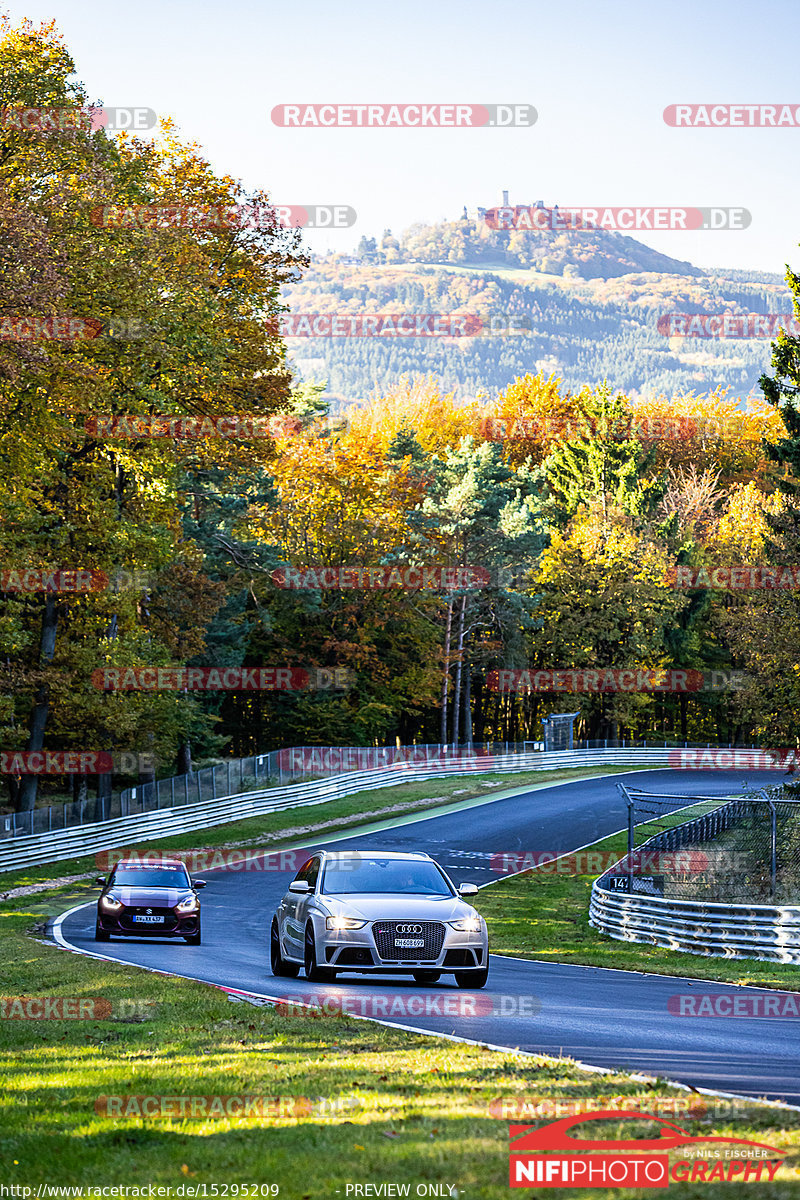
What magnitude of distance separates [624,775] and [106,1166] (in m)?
56.0

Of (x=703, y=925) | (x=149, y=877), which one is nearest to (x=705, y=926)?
(x=703, y=925)

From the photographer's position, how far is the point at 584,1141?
20.8 feet

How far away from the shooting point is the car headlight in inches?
567

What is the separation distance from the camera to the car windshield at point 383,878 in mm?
15000

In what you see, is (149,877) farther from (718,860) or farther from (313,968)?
(718,860)

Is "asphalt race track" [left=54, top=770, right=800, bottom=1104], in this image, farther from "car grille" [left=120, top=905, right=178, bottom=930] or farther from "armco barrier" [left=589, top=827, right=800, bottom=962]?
"armco barrier" [left=589, top=827, right=800, bottom=962]

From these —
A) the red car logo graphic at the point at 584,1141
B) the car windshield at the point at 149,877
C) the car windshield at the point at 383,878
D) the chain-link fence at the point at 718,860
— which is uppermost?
the red car logo graphic at the point at 584,1141


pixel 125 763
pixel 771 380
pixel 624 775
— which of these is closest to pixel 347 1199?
pixel 771 380

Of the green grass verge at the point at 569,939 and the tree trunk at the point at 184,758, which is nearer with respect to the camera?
the green grass verge at the point at 569,939

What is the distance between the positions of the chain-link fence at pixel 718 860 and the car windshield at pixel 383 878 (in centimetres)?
1045

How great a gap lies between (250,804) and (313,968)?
3232cm

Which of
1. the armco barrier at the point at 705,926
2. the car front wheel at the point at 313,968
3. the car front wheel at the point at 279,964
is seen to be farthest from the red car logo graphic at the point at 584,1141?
the armco barrier at the point at 705,926

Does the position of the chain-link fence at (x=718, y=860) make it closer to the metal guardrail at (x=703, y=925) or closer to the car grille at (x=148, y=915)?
the metal guardrail at (x=703, y=925)

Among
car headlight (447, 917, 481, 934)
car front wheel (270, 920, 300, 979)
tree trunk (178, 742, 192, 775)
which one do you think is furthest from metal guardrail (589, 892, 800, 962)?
tree trunk (178, 742, 192, 775)
